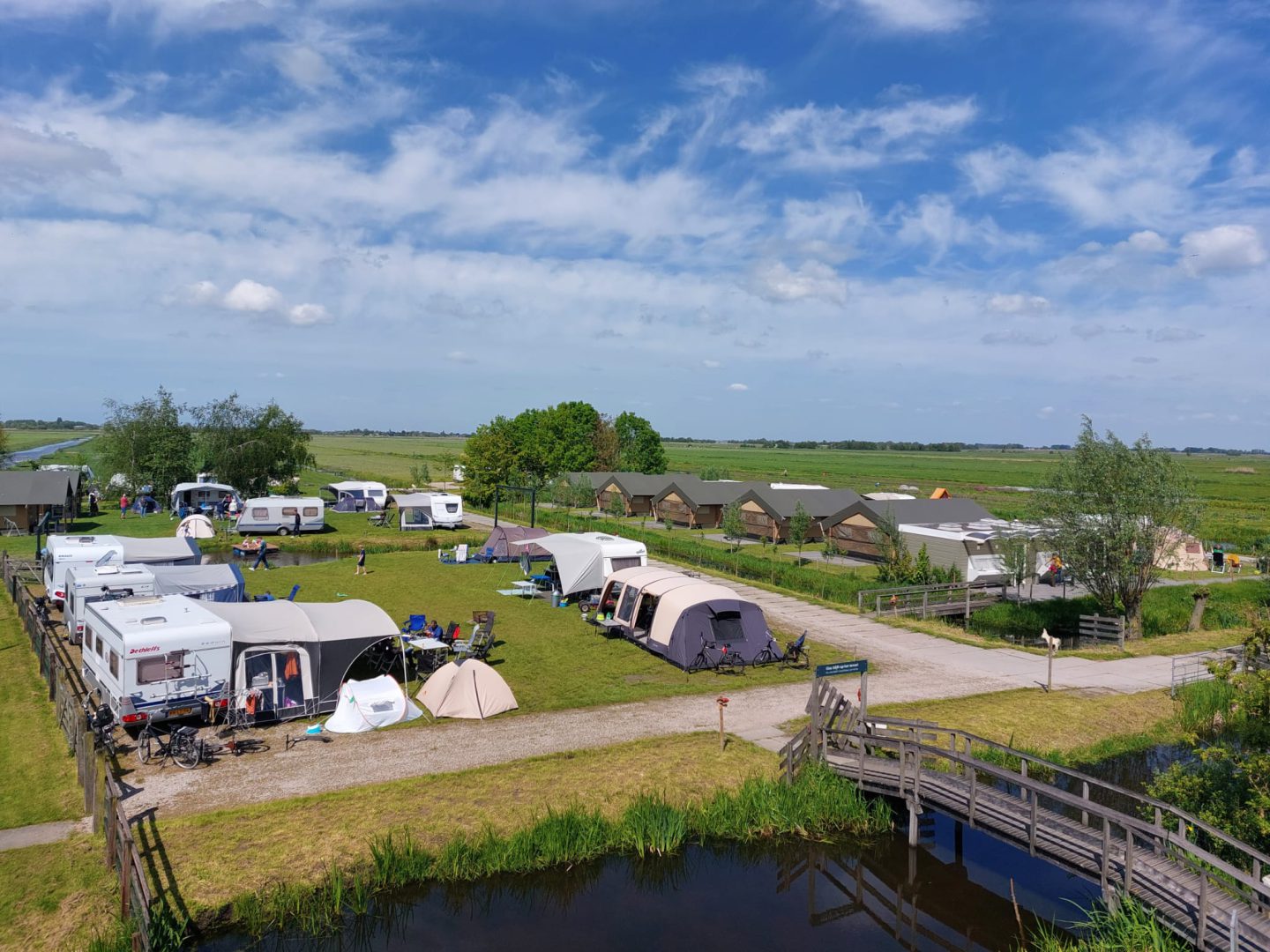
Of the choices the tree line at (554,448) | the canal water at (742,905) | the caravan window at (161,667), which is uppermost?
the tree line at (554,448)

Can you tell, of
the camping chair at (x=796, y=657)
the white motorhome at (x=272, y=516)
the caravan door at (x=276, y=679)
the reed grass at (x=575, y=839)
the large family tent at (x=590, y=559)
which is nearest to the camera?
the reed grass at (x=575, y=839)

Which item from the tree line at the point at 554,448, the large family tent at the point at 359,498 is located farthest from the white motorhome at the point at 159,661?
the tree line at the point at 554,448

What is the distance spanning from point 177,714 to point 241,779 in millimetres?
3018

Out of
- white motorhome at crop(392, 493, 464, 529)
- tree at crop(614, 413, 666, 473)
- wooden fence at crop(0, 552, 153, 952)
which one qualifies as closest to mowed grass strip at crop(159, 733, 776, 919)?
wooden fence at crop(0, 552, 153, 952)

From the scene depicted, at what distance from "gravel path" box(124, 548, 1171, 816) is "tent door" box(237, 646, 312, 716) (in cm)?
66

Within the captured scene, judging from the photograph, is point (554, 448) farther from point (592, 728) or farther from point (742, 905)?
point (742, 905)

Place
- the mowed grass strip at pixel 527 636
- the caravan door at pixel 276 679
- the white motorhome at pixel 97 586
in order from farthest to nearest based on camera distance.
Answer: the white motorhome at pixel 97 586 < the mowed grass strip at pixel 527 636 < the caravan door at pixel 276 679

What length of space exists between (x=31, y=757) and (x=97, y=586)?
8.21 metres

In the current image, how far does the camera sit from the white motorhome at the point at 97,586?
2291 cm

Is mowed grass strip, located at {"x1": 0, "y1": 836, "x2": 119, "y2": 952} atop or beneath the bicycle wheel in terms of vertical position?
beneath

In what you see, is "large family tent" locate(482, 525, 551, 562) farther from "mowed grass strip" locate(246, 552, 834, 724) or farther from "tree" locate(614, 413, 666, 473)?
"tree" locate(614, 413, 666, 473)

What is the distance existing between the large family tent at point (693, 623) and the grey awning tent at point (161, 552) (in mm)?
16640

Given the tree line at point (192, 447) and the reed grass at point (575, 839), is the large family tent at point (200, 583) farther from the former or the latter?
the tree line at point (192, 447)

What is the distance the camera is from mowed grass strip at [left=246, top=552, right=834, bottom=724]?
831 inches
